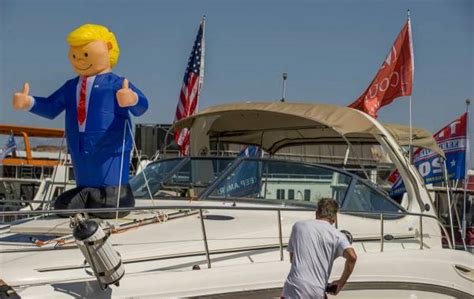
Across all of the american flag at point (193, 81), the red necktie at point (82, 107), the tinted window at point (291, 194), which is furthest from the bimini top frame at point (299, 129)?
the american flag at point (193, 81)

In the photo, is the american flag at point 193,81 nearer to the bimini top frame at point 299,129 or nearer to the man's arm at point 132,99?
the bimini top frame at point 299,129

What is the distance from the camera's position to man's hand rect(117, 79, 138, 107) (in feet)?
13.6

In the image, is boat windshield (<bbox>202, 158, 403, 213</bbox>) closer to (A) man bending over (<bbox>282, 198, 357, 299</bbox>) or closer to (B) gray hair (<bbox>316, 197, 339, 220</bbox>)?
(B) gray hair (<bbox>316, 197, 339, 220</bbox>)

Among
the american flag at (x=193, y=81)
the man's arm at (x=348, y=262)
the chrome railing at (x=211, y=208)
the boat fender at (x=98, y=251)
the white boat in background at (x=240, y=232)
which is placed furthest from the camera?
the american flag at (x=193, y=81)

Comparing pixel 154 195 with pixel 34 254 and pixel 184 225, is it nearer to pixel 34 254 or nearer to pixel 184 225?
pixel 184 225

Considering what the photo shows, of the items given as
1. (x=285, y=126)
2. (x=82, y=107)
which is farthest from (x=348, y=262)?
(x=285, y=126)

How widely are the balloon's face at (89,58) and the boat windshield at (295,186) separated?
1.29 m

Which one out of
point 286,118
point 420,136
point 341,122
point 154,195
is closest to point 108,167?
point 154,195

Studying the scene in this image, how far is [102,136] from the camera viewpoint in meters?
4.25

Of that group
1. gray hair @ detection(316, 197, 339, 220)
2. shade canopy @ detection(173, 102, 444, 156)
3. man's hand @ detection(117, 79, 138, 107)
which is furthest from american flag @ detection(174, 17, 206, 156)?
gray hair @ detection(316, 197, 339, 220)

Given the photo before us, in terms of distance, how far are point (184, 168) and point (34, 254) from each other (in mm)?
2093

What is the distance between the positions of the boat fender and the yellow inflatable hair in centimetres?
180

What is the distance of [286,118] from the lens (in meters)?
6.16

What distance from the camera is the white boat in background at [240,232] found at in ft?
10.8
